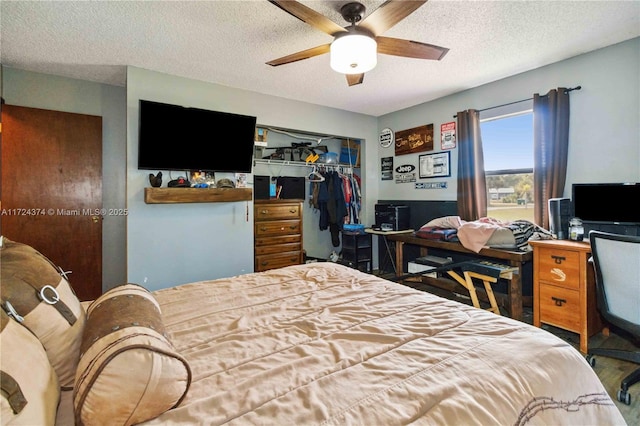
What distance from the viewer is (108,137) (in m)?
3.38

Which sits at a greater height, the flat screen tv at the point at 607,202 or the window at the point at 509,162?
the window at the point at 509,162

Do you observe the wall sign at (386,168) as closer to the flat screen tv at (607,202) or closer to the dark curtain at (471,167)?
the dark curtain at (471,167)

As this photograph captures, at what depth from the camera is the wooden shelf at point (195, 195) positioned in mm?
2906

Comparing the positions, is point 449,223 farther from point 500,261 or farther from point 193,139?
point 193,139

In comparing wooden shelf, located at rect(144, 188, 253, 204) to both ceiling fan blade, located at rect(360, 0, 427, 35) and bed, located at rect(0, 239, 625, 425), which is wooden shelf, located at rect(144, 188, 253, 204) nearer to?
bed, located at rect(0, 239, 625, 425)

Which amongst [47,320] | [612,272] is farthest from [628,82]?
[47,320]

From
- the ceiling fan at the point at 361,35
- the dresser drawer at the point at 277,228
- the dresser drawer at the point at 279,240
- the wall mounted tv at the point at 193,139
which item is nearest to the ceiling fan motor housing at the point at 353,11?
the ceiling fan at the point at 361,35

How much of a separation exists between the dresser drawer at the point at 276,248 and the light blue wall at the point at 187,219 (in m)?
0.13

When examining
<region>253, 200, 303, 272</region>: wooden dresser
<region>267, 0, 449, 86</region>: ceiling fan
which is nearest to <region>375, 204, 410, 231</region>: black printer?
<region>253, 200, 303, 272</region>: wooden dresser

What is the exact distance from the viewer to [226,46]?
2504 millimetres

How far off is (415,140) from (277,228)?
7.48ft

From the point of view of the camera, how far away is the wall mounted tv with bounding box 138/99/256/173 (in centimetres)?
291

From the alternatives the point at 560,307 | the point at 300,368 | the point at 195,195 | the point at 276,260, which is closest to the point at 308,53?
the point at 195,195

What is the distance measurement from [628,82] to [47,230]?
5.46 meters
